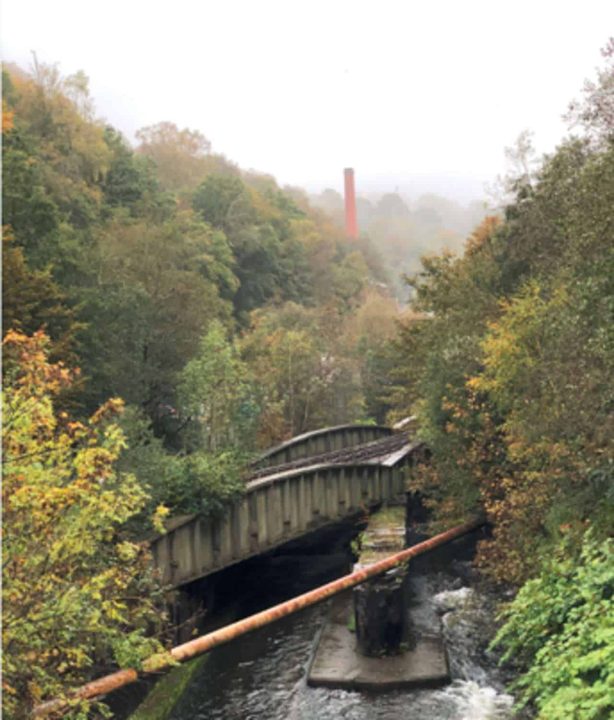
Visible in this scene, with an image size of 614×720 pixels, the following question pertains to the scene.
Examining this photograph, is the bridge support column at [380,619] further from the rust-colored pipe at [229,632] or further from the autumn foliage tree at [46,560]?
the autumn foliage tree at [46,560]

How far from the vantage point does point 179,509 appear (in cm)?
1802

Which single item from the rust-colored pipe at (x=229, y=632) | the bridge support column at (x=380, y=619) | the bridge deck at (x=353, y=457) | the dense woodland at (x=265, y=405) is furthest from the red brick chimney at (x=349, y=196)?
the bridge support column at (x=380, y=619)

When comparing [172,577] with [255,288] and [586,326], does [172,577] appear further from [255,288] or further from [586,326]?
[255,288]

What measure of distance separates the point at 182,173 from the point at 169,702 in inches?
3109

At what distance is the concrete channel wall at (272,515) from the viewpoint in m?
17.6

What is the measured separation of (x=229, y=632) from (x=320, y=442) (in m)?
21.3

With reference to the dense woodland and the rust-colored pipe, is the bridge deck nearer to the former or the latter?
the dense woodland

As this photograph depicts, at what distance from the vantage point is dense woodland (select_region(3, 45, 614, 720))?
8.45 meters

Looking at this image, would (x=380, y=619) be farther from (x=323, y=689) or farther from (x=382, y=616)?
(x=323, y=689)

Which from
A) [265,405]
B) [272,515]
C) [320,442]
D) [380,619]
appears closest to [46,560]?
[380,619]

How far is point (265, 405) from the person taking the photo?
35406 mm

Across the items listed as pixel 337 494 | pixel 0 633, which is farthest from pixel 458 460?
pixel 0 633

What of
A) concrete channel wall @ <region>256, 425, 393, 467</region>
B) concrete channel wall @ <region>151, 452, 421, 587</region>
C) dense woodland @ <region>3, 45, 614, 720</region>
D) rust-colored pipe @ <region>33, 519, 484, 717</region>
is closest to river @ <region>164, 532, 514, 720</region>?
dense woodland @ <region>3, 45, 614, 720</region>

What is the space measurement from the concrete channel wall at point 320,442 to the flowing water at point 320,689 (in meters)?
9.46
